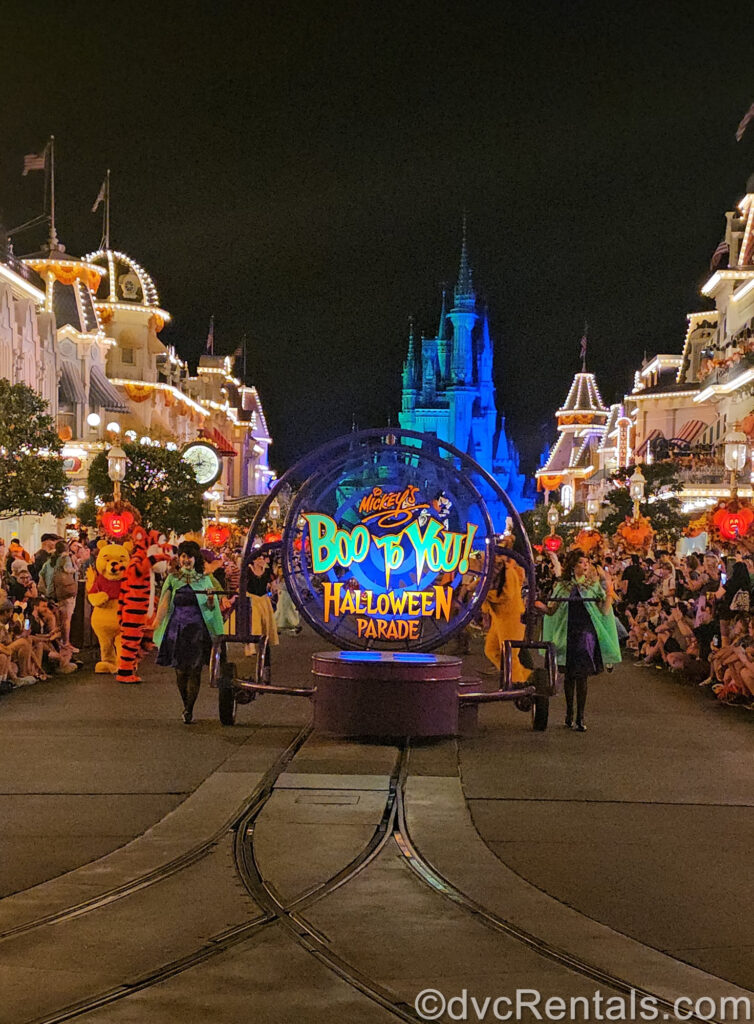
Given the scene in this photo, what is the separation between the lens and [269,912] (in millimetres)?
6238

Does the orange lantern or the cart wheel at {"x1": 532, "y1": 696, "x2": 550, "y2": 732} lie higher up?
the orange lantern

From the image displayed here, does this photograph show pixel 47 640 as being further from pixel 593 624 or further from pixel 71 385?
pixel 71 385

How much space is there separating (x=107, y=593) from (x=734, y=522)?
33.6 feet

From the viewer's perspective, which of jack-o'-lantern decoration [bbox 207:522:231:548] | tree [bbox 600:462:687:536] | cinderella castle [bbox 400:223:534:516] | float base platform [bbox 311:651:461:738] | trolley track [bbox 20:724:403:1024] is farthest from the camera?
cinderella castle [bbox 400:223:534:516]

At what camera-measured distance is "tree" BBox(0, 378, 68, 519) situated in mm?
24016

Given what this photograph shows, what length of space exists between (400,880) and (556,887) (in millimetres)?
760

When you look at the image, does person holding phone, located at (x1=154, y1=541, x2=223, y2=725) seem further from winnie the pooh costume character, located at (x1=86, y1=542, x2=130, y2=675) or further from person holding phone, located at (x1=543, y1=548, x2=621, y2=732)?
winnie the pooh costume character, located at (x1=86, y1=542, x2=130, y2=675)

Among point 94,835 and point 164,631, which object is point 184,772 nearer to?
point 94,835

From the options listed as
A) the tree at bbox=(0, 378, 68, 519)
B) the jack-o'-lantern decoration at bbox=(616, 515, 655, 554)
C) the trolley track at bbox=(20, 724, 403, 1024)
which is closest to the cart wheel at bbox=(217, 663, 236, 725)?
the trolley track at bbox=(20, 724, 403, 1024)

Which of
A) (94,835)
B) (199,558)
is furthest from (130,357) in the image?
(94,835)

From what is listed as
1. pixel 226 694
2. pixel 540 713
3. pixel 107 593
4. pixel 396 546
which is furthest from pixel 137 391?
pixel 540 713

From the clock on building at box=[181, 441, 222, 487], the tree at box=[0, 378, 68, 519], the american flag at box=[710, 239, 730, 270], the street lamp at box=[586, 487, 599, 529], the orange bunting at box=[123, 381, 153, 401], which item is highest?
the american flag at box=[710, 239, 730, 270]

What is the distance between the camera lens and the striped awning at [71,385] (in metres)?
53.0

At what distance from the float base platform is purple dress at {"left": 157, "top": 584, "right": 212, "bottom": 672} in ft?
5.55
